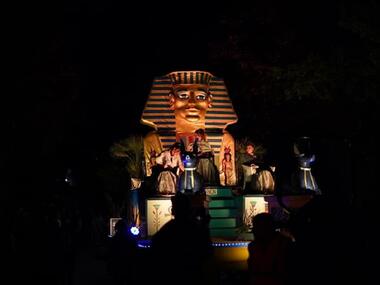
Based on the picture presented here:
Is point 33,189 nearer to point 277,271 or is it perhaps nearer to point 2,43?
point 2,43

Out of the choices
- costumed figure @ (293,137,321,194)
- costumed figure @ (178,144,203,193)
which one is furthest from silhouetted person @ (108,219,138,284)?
costumed figure @ (293,137,321,194)

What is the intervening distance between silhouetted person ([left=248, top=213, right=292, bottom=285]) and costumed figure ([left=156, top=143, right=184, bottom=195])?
1034cm

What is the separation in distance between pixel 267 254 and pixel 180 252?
901 millimetres

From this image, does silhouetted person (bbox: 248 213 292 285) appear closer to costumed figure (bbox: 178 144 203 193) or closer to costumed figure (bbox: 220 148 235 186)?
costumed figure (bbox: 178 144 203 193)

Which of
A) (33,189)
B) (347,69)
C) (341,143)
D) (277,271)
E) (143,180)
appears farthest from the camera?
(33,189)

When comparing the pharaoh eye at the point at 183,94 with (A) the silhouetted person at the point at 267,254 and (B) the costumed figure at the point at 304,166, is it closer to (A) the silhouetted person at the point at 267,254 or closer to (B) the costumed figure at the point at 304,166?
(B) the costumed figure at the point at 304,166

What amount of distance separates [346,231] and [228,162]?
41.2 ft

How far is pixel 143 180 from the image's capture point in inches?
699

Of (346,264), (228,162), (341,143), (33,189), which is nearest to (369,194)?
(341,143)

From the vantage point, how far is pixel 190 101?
709 inches

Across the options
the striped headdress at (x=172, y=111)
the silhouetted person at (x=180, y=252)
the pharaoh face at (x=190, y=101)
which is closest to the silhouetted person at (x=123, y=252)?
the silhouetted person at (x=180, y=252)

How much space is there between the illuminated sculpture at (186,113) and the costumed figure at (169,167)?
0.89 m

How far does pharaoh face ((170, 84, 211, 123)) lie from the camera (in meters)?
18.0

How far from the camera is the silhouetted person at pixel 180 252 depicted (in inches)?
222
